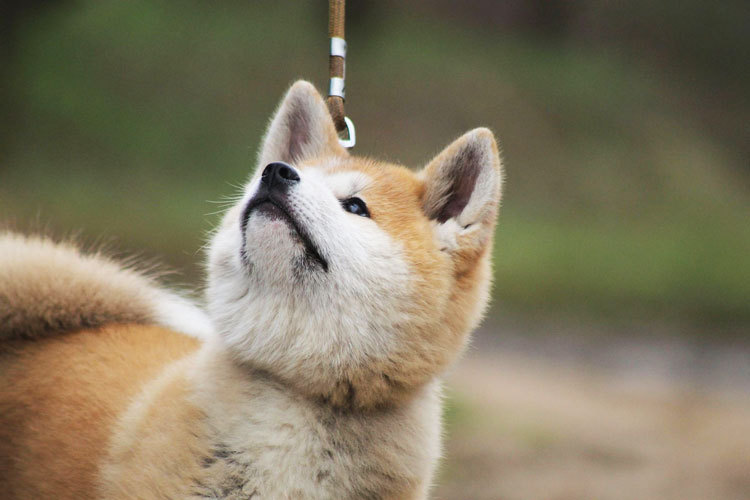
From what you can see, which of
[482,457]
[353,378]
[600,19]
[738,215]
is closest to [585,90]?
[600,19]

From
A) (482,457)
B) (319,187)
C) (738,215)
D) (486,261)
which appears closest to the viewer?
(319,187)

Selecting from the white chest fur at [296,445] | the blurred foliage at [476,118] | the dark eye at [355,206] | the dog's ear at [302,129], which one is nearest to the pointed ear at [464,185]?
the dark eye at [355,206]

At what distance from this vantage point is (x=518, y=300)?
7.74 metres

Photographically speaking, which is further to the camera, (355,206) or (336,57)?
(336,57)

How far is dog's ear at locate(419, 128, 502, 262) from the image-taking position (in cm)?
199

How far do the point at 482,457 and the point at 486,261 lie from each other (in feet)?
8.00

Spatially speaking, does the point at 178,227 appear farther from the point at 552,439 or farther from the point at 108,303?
the point at 108,303

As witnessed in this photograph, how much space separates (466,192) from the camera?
2088 millimetres

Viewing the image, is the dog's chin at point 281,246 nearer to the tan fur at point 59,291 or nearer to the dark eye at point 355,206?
the dark eye at point 355,206

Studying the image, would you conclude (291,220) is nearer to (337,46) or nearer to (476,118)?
(337,46)

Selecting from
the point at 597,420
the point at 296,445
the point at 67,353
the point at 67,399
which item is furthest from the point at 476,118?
the point at 296,445

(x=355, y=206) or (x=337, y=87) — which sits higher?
(x=337, y=87)

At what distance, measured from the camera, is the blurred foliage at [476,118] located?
7.30m

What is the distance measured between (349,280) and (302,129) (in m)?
0.73
